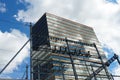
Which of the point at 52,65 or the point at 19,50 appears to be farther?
the point at 52,65

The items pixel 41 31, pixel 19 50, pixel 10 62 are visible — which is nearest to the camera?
pixel 10 62

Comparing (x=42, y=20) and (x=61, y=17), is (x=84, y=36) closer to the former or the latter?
(x=61, y=17)

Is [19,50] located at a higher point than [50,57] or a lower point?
lower

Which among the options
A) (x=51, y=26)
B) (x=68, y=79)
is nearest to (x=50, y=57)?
(x=68, y=79)

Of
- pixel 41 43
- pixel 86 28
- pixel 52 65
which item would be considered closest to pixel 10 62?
pixel 52 65

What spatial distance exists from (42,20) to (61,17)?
10.6 m

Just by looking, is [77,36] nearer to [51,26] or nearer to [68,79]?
[51,26]

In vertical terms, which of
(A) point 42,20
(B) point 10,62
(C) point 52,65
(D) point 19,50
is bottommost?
(B) point 10,62

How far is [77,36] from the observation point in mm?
82312

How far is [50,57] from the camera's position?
62688 millimetres

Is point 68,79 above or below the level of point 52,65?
below

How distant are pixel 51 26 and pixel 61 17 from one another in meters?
12.7

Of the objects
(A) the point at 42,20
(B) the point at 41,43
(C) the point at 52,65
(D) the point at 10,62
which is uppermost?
(A) the point at 42,20

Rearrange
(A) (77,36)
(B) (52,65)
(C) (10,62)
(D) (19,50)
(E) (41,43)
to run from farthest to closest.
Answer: (A) (77,36) < (E) (41,43) < (B) (52,65) < (D) (19,50) < (C) (10,62)
